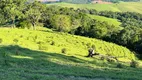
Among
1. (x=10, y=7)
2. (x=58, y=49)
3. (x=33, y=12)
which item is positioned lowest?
(x=58, y=49)

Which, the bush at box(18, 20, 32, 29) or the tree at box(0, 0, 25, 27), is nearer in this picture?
the tree at box(0, 0, 25, 27)

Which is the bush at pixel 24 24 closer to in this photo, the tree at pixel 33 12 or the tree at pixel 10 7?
the tree at pixel 33 12

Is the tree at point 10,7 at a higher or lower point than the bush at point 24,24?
higher

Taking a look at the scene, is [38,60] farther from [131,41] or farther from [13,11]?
[131,41]

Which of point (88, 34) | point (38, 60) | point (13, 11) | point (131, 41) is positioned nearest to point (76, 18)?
point (88, 34)

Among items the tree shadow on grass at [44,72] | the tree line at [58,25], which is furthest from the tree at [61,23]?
the tree shadow on grass at [44,72]

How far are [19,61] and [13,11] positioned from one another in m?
77.3

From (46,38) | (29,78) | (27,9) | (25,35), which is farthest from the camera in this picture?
(27,9)

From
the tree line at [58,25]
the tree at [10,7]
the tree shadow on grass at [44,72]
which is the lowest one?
the tree line at [58,25]

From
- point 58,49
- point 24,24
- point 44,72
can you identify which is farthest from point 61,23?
point 44,72

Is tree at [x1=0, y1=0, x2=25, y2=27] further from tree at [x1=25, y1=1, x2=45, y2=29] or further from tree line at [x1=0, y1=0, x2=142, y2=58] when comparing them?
tree at [x1=25, y1=1, x2=45, y2=29]

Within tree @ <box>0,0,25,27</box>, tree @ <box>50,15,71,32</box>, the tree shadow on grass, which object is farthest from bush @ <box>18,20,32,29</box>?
the tree shadow on grass

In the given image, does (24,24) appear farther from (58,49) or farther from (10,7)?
(58,49)

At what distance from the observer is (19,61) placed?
82.7 ft
